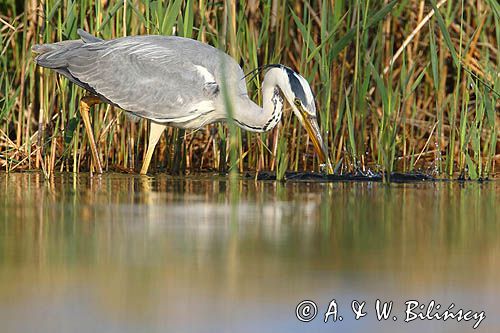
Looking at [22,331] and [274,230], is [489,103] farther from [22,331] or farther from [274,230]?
[22,331]

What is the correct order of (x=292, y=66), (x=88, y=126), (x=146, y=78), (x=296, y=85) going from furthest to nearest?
1. (x=292, y=66)
2. (x=146, y=78)
3. (x=88, y=126)
4. (x=296, y=85)

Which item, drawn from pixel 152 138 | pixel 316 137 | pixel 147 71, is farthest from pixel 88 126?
pixel 316 137

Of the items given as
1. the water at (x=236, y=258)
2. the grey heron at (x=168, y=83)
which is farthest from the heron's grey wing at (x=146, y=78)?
the water at (x=236, y=258)

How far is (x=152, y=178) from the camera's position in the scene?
6508 mm

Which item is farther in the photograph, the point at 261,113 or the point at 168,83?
the point at 168,83

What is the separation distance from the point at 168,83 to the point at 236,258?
3.51 m

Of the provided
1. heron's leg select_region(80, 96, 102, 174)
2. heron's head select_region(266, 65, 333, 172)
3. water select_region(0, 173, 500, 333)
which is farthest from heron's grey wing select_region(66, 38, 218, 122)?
water select_region(0, 173, 500, 333)

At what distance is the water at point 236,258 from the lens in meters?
2.69

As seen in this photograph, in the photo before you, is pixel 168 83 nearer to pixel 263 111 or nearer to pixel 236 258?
pixel 263 111

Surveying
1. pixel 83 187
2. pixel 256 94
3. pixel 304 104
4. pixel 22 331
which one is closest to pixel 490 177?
pixel 304 104

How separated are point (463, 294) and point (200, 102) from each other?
3.94 meters

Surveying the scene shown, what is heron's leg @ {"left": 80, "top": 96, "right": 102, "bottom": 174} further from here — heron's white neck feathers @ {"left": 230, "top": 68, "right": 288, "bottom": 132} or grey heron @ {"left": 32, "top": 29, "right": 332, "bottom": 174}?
heron's white neck feathers @ {"left": 230, "top": 68, "right": 288, "bottom": 132}

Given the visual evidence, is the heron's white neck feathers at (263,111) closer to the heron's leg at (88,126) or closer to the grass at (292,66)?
the grass at (292,66)

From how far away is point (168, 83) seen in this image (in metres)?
6.84
